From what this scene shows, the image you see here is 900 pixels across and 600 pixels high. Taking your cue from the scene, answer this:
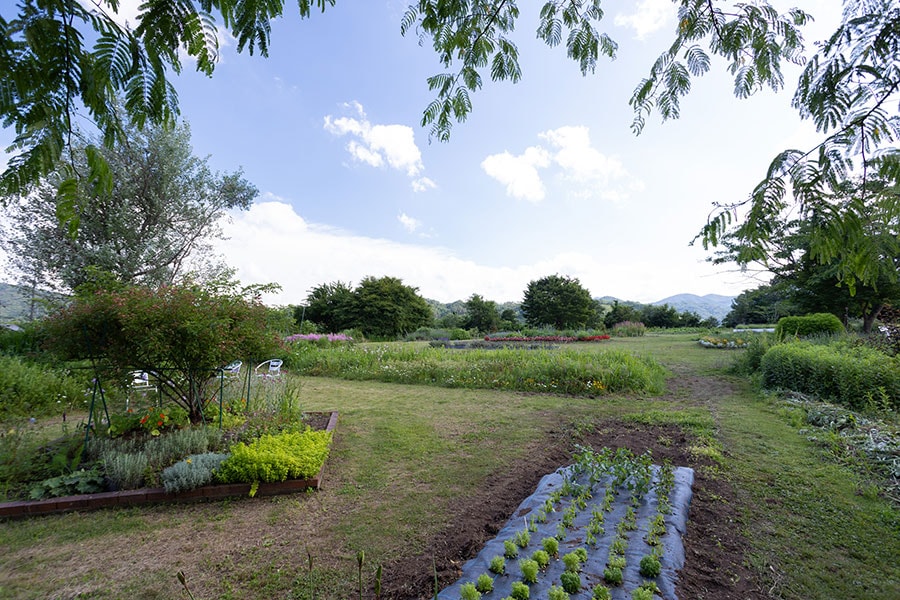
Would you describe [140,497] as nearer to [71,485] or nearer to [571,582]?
[71,485]

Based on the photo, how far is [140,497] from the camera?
3.59 meters

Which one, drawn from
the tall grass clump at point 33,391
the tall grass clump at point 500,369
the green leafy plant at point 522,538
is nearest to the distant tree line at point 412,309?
the tall grass clump at point 500,369

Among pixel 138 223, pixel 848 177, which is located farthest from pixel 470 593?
pixel 138 223

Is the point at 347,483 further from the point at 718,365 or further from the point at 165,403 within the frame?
the point at 718,365

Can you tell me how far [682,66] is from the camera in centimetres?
259

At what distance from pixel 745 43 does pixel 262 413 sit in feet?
20.7

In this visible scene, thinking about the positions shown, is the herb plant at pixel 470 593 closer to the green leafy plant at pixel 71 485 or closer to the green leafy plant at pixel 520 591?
the green leafy plant at pixel 520 591

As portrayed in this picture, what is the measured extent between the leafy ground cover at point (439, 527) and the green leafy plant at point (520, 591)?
1.72 feet

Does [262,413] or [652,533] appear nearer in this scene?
[652,533]

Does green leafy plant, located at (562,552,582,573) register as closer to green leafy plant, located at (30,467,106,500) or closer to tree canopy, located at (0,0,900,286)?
tree canopy, located at (0,0,900,286)

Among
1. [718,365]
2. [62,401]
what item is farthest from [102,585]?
[718,365]

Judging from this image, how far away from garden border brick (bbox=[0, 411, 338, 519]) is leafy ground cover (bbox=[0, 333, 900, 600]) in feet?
0.38

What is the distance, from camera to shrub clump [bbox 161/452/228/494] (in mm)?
3629

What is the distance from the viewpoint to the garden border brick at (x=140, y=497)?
11.1ft
